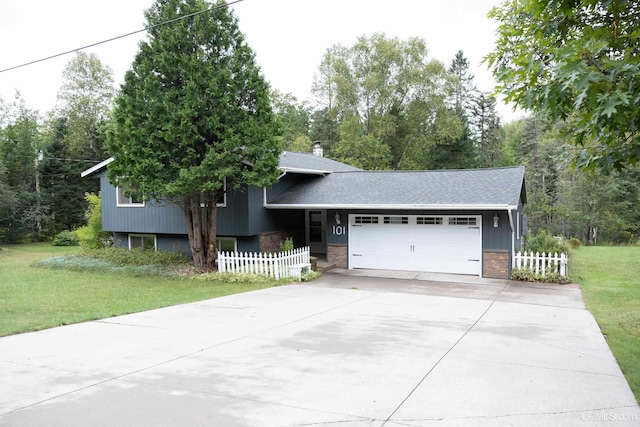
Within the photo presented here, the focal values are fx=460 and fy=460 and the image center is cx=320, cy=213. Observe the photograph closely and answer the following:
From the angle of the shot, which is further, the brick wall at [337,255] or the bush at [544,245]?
the brick wall at [337,255]

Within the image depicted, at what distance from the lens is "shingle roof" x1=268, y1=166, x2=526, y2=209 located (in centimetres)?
1338

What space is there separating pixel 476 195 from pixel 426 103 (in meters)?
24.0

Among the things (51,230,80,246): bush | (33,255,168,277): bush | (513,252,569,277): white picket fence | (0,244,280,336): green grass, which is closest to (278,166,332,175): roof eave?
(0,244,280,336): green grass

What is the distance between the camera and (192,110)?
508 inches

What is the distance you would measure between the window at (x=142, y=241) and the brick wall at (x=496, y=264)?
1229cm

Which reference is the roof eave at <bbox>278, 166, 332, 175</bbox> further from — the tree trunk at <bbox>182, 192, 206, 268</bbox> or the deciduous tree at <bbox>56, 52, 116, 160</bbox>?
the deciduous tree at <bbox>56, 52, 116, 160</bbox>

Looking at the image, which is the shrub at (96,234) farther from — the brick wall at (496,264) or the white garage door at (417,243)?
the brick wall at (496,264)

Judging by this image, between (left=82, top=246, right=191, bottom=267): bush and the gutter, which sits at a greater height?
the gutter

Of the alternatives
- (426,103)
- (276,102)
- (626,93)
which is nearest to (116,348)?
(626,93)

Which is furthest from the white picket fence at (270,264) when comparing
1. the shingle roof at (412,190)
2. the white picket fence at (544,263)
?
the white picket fence at (544,263)

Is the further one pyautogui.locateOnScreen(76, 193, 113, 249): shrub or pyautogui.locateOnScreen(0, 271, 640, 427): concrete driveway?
pyautogui.locateOnScreen(76, 193, 113, 249): shrub

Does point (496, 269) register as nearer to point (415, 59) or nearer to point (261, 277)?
point (261, 277)

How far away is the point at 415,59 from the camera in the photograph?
117ft

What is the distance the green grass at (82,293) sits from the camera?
850 cm
